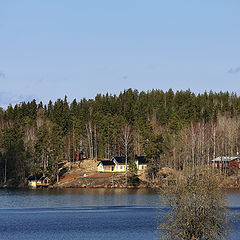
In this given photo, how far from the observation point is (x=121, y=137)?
148 metres

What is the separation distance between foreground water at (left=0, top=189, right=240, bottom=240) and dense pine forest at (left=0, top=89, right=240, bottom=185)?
80.0 ft

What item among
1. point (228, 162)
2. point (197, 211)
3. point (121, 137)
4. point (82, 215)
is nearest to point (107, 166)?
point (121, 137)

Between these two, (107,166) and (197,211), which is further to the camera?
(107,166)

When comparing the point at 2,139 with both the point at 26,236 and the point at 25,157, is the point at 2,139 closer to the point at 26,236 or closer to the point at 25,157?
the point at 25,157

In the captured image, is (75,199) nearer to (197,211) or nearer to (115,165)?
(115,165)

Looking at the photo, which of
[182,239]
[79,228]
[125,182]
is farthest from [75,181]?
[182,239]

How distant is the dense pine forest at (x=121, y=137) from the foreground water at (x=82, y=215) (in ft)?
80.0

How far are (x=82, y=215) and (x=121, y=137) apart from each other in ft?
247

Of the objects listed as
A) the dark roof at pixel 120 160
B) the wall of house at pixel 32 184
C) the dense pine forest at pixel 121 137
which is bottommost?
the wall of house at pixel 32 184

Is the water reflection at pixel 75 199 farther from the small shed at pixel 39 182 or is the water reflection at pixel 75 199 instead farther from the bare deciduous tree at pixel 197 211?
the bare deciduous tree at pixel 197 211

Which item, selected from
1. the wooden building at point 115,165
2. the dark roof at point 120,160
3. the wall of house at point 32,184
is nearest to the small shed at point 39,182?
the wall of house at point 32,184

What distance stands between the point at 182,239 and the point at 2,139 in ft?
390

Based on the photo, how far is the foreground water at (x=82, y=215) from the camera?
188 ft

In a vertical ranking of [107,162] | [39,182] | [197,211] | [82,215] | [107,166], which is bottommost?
→ [82,215]
